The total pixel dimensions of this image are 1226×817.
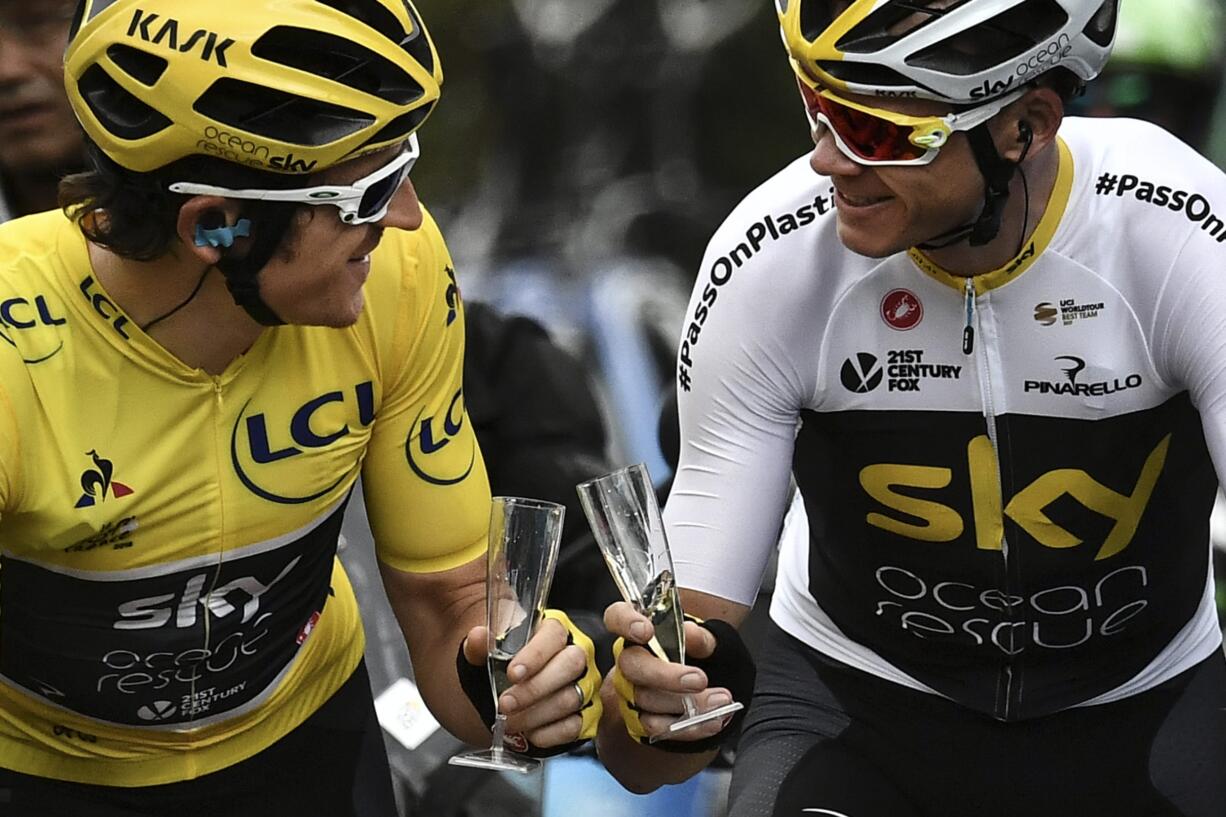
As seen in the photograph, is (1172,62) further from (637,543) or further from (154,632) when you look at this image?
(154,632)

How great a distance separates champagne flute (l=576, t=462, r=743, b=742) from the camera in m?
2.36

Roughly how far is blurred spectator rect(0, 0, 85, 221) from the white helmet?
210 centimetres

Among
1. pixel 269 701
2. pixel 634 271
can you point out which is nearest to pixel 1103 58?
pixel 269 701

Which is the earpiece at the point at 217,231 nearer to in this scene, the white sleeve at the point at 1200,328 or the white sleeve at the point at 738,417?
the white sleeve at the point at 738,417

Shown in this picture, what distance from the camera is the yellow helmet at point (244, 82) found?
95.3 inches

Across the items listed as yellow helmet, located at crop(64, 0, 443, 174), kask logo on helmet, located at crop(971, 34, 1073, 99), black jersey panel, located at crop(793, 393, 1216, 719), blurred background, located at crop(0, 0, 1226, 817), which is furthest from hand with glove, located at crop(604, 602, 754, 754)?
blurred background, located at crop(0, 0, 1226, 817)

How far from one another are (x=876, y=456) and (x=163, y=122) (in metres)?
1.23

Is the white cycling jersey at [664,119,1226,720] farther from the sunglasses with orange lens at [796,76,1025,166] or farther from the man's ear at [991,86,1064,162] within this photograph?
the sunglasses with orange lens at [796,76,1025,166]

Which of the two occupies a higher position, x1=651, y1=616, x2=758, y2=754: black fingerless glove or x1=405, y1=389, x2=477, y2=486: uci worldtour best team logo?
x1=405, y1=389, x2=477, y2=486: uci worldtour best team logo

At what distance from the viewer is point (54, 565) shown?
8.50 feet

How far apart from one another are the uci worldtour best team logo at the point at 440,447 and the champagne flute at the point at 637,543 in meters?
0.52

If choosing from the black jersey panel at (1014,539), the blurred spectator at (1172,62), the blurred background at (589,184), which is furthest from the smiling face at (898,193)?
the blurred spectator at (1172,62)

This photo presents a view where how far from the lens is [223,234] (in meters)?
2.54

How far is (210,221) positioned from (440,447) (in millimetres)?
539
